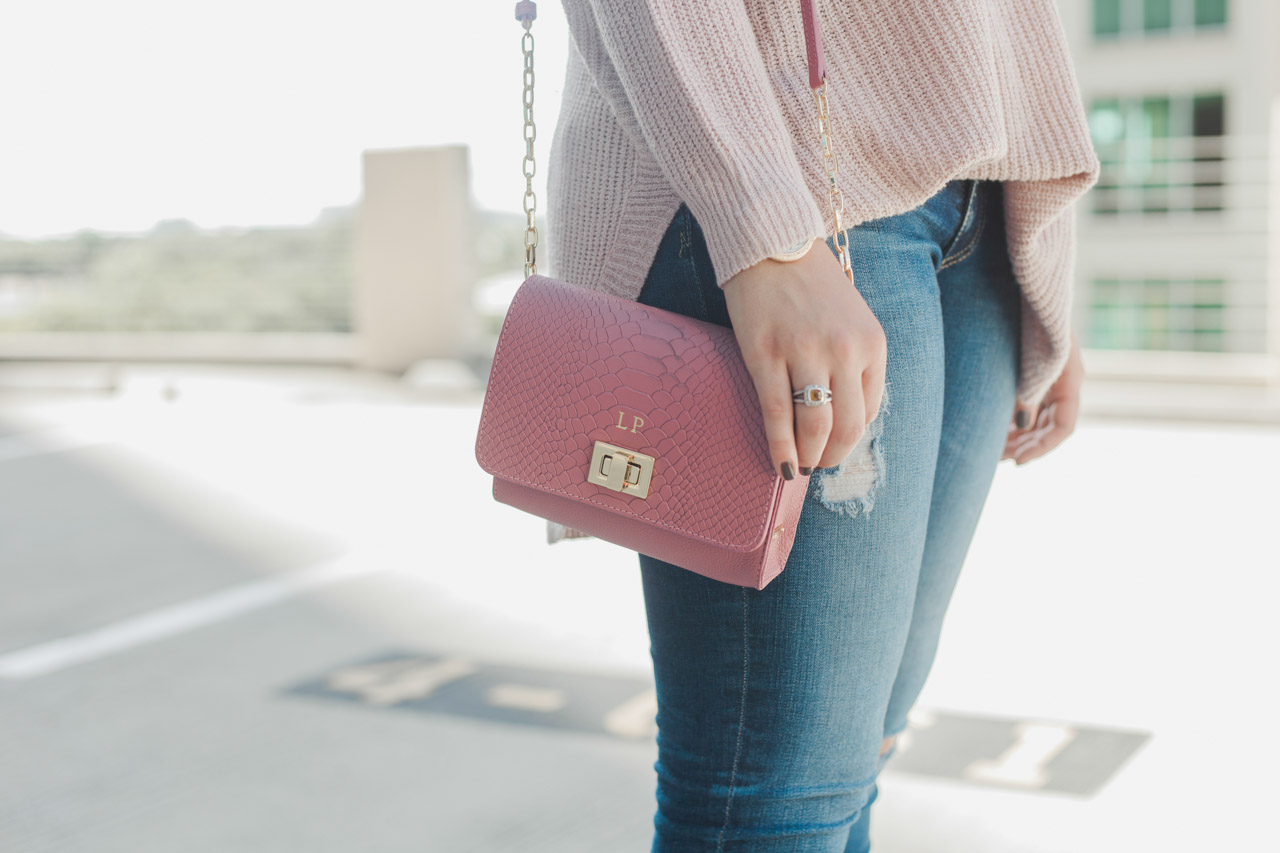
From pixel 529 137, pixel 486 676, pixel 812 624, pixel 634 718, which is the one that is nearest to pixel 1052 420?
pixel 812 624

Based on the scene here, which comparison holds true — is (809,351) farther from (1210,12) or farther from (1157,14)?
(1157,14)

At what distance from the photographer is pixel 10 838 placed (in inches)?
61.7

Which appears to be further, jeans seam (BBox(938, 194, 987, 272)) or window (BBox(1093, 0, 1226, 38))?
window (BBox(1093, 0, 1226, 38))

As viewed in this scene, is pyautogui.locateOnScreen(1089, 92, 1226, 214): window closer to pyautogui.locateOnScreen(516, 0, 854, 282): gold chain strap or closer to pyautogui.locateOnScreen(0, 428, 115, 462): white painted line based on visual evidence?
pyautogui.locateOnScreen(0, 428, 115, 462): white painted line

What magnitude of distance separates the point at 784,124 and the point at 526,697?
1.57 m

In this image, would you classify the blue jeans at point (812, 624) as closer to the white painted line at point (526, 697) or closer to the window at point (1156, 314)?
the white painted line at point (526, 697)

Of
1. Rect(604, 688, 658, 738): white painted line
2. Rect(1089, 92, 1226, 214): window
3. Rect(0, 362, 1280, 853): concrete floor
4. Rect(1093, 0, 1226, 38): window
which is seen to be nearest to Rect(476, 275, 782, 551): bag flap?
Rect(0, 362, 1280, 853): concrete floor

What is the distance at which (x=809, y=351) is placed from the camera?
0.60m

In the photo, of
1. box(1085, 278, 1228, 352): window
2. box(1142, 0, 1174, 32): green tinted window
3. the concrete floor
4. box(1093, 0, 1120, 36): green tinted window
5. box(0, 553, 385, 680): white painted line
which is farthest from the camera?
box(1093, 0, 1120, 36): green tinted window

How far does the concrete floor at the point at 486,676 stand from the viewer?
1.62 metres

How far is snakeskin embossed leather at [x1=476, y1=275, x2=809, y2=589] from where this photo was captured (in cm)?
66

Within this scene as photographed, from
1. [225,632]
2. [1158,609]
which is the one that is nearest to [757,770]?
[225,632]

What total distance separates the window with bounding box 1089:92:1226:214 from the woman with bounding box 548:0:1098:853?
2012cm

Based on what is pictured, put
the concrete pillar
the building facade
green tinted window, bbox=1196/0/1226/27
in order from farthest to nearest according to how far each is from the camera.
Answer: green tinted window, bbox=1196/0/1226/27 → the building facade → the concrete pillar
